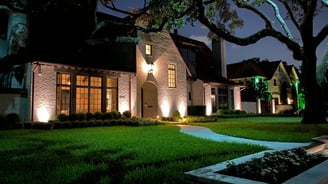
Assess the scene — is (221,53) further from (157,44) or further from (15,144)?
(15,144)

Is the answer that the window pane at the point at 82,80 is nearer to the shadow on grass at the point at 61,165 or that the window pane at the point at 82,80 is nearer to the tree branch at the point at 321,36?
the shadow on grass at the point at 61,165

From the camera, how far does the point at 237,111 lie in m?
25.7

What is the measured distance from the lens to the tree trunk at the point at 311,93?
45.9 ft

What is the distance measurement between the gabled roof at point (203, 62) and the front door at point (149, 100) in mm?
5342

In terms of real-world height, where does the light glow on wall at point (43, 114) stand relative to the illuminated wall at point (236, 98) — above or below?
below

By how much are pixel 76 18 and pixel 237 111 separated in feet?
56.2

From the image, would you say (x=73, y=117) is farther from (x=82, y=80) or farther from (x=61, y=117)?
(x=82, y=80)

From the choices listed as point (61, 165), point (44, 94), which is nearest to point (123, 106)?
point (44, 94)

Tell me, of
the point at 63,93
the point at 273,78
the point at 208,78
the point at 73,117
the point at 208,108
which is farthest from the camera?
the point at 273,78

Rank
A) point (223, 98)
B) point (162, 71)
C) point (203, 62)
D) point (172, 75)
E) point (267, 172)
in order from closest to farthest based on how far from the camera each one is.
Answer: point (267, 172) → point (162, 71) → point (172, 75) → point (223, 98) → point (203, 62)

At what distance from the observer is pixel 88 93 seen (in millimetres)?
15211

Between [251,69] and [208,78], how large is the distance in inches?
552

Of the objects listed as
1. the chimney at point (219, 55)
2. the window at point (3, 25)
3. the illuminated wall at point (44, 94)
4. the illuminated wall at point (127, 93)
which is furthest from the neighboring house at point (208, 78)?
the window at point (3, 25)

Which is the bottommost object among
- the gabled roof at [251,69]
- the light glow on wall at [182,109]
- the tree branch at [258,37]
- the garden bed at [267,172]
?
the garden bed at [267,172]
